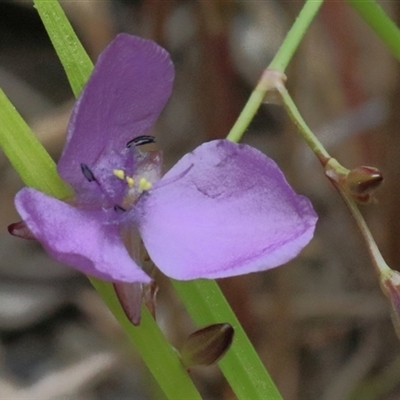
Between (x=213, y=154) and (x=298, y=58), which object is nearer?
(x=213, y=154)

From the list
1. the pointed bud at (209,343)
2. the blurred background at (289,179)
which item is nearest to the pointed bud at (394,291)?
the pointed bud at (209,343)

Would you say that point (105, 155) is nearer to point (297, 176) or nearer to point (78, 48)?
point (78, 48)

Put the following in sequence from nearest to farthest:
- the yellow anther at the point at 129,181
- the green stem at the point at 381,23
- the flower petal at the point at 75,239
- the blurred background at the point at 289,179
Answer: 1. the flower petal at the point at 75,239
2. the yellow anther at the point at 129,181
3. the green stem at the point at 381,23
4. the blurred background at the point at 289,179

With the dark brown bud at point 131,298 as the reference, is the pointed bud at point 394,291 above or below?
below

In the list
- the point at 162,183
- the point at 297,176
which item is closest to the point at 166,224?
the point at 162,183

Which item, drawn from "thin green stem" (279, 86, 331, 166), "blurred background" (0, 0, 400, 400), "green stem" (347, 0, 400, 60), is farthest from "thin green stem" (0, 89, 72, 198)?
"blurred background" (0, 0, 400, 400)

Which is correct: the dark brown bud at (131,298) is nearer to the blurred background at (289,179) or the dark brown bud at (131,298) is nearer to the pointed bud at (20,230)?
the pointed bud at (20,230)
